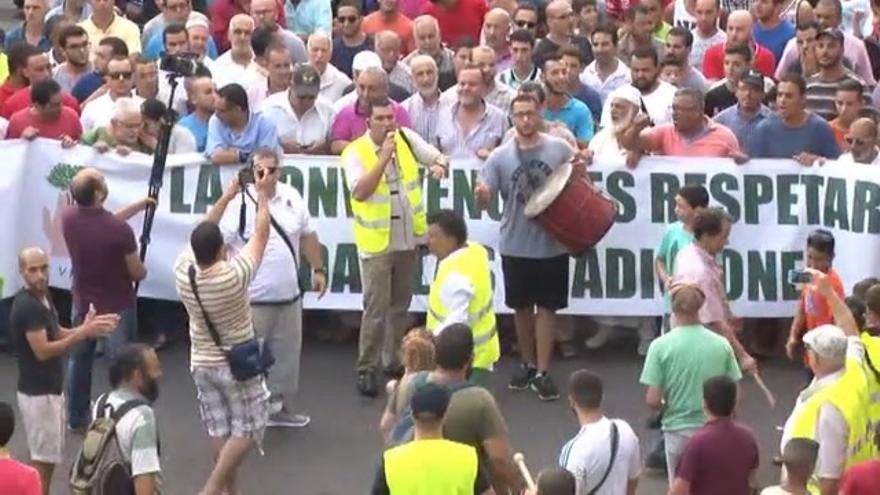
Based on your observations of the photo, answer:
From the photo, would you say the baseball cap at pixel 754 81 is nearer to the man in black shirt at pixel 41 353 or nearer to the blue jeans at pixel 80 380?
the blue jeans at pixel 80 380

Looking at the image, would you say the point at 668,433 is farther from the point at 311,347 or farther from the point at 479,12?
the point at 479,12

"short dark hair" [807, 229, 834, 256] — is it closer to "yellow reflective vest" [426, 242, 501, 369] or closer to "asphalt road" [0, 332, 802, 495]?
"asphalt road" [0, 332, 802, 495]

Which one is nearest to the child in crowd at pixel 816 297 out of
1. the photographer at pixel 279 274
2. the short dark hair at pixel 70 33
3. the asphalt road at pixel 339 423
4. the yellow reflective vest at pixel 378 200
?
the asphalt road at pixel 339 423

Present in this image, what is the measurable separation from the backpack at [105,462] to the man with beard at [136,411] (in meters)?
0.01

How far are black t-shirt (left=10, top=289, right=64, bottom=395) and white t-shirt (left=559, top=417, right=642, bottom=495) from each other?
310 centimetres

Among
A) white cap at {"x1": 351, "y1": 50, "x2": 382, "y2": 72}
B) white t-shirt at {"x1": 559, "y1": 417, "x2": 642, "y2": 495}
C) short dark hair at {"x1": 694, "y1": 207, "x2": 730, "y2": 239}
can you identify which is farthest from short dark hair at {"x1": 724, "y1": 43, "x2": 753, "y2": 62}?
white t-shirt at {"x1": 559, "y1": 417, "x2": 642, "y2": 495}

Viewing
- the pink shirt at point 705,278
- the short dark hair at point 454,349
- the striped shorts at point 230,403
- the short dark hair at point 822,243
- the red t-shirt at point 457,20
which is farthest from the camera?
the red t-shirt at point 457,20

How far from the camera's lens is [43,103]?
1442 cm

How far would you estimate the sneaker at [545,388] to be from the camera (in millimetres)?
13555

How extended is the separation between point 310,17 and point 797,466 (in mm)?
9385

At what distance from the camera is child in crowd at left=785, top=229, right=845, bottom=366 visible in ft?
40.2

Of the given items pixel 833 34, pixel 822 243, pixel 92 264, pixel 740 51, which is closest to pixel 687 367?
pixel 822 243

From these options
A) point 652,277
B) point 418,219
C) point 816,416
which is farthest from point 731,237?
point 816,416

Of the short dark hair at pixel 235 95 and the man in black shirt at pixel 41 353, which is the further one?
the short dark hair at pixel 235 95
